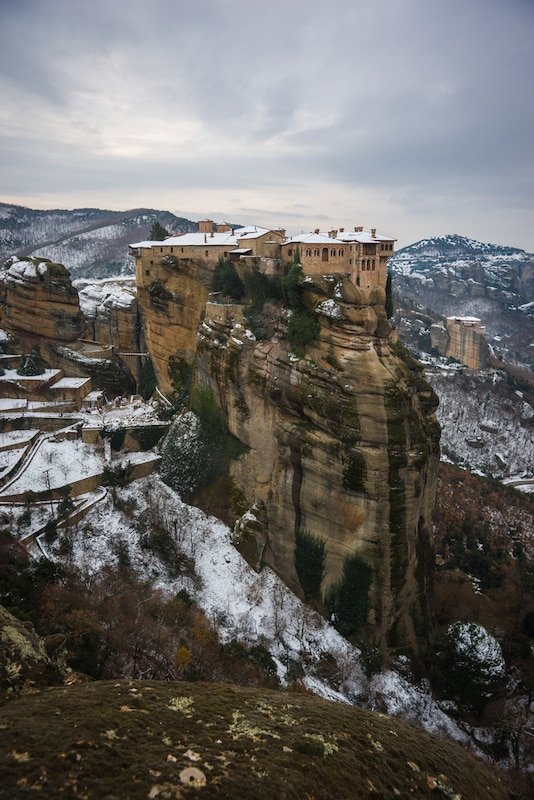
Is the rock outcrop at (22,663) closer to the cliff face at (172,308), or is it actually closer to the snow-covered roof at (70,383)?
the cliff face at (172,308)

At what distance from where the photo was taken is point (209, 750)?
31.1 feet

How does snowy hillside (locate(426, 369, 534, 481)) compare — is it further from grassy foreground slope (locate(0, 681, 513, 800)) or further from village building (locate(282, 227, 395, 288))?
grassy foreground slope (locate(0, 681, 513, 800))

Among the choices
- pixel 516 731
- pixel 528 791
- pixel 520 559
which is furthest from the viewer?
pixel 520 559

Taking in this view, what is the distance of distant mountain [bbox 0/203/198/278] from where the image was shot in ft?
420

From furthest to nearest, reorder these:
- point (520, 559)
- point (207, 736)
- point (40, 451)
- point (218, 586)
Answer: point (520, 559) < point (40, 451) < point (218, 586) < point (207, 736)

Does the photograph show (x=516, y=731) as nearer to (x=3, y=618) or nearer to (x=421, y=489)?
(x=421, y=489)

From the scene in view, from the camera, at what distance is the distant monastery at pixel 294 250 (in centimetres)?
2861

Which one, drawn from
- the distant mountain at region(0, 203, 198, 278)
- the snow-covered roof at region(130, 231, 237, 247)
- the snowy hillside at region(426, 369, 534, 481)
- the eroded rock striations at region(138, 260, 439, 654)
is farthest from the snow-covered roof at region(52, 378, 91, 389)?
the distant mountain at region(0, 203, 198, 278)

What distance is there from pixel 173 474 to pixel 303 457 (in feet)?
36.6

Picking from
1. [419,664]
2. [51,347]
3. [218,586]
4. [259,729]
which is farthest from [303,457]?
[51,347]

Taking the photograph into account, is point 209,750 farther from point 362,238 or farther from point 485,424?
point 485,424

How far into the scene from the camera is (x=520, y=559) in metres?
41.6

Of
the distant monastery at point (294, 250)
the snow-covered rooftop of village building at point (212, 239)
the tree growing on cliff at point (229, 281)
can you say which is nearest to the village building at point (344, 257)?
the distant monastery at point (294, 250)

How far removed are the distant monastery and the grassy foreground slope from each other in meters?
22.7
